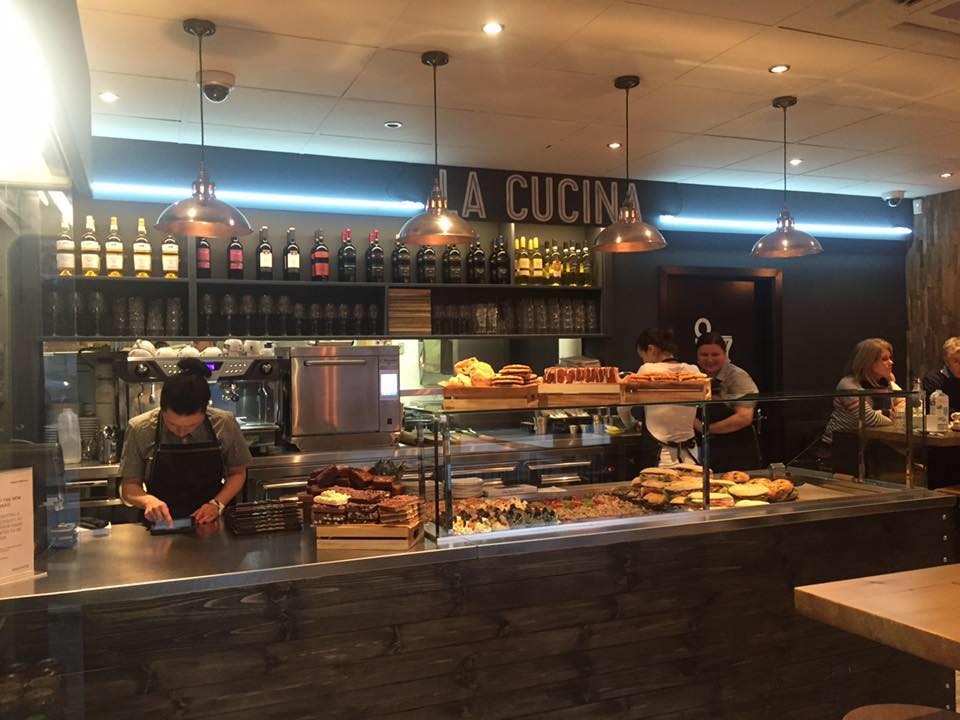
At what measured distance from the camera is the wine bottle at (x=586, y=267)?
612cm

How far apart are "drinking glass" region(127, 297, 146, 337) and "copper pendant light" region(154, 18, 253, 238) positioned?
68.6 inches

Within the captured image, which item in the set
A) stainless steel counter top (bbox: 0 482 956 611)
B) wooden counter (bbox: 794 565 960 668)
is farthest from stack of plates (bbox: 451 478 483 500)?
wooden counter (bbox: 794 565 960 668)

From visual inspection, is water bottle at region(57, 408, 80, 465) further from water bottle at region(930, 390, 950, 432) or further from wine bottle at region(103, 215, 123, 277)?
water bottle at region(930, 390, 950, 432)

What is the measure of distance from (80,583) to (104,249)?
3.26 metres

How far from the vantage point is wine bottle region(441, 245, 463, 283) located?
5668 mm

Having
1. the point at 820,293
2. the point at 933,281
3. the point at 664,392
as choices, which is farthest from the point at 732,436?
the point at 933,281

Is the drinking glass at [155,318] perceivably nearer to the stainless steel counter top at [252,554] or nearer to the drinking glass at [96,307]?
the drinking glass at [96,307]

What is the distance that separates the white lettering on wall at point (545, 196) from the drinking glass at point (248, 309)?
6.93ft

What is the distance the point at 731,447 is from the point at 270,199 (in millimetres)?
3430

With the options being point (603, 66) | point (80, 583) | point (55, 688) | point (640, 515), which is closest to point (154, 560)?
point (80, 583)

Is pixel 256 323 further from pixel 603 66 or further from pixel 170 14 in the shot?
pixel 603 66

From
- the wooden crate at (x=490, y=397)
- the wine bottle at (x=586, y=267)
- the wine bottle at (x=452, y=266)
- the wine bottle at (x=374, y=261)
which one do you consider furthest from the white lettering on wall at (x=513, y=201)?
the wooden crate at (x=490, y=397)

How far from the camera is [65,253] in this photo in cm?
462

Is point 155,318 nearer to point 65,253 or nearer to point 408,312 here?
point 65,253
